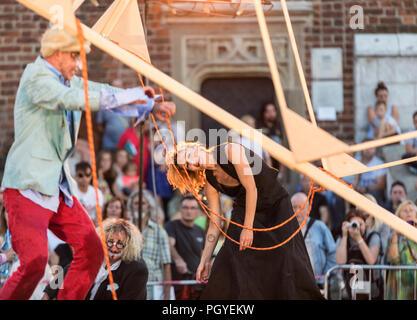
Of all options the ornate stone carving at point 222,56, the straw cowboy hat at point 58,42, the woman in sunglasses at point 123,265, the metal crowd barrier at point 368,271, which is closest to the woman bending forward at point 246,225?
the woman in sunglasses at point 123,265

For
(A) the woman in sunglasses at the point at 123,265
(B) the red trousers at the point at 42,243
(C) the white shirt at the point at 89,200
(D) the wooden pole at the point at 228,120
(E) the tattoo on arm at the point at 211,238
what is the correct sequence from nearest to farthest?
(D) the wooden pole at the point at 228,120 < (B) the red trousers at the point at 42,243 < (E) the tattoo on arm at the point at 211,238 < (A) the woman in sunglasses at the point at 123,265 < (C) the white shirt at the point at 89,200

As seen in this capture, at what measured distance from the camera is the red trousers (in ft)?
13.8

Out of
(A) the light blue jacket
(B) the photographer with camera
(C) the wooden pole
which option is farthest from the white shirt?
(C) the wooden pole

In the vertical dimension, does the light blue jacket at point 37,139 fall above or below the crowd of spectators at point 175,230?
above

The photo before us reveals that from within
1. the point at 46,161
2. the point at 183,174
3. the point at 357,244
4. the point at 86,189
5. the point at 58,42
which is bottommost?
the point at 357,244

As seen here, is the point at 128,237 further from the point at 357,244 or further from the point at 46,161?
the point at 357,244

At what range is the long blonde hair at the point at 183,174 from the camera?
16.9 feet

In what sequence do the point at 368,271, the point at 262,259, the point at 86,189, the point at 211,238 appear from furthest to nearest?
the point at 86,189
the point at 368,271
the point at 211,238
the point at 262,259

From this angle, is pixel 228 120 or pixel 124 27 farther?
pixel 124 27

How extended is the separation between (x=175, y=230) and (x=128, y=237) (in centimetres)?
169

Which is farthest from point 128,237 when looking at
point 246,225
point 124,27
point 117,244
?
point 124,27

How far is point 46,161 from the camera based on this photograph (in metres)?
4.28

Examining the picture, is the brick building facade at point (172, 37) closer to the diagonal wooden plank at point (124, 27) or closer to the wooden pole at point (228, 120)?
the diagonal wooden plank at point (124, 27)

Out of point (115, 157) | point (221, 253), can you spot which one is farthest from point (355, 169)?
point (115, 157)
